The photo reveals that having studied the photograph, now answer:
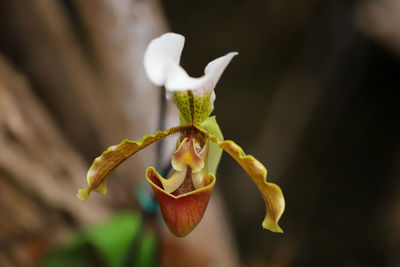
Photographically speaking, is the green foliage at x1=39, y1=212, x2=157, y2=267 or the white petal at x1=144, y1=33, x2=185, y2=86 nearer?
the white petal at x1=144, y1=33, x2=185, y2=86

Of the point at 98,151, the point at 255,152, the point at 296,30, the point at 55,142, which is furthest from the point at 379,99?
the point at 55,142

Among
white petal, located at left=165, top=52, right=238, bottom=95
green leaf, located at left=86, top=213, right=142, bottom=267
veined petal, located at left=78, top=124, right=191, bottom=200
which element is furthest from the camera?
green leaf, located at left=86, top=213, right=142, bottom=267

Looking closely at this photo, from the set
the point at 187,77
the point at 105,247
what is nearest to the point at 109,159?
the point at 187,77

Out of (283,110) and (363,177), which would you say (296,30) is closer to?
(283,110)

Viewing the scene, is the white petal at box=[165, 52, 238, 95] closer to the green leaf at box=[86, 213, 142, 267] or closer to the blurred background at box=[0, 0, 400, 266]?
the blurred background at box=[0, 0, 400, 266]

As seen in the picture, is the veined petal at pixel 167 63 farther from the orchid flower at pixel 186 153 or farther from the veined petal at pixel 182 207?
the veined petal at pixel 182 207

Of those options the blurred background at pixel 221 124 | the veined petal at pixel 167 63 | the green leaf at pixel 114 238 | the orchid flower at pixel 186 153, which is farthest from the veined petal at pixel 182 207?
the green leaf at pixel 114 238

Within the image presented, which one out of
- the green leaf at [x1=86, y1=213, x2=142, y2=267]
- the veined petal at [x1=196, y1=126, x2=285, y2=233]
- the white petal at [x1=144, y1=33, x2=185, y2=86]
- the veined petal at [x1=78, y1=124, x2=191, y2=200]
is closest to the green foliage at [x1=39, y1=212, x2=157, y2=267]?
the green leaf at [x1=86, y1=213, x2=142, y2=267]
